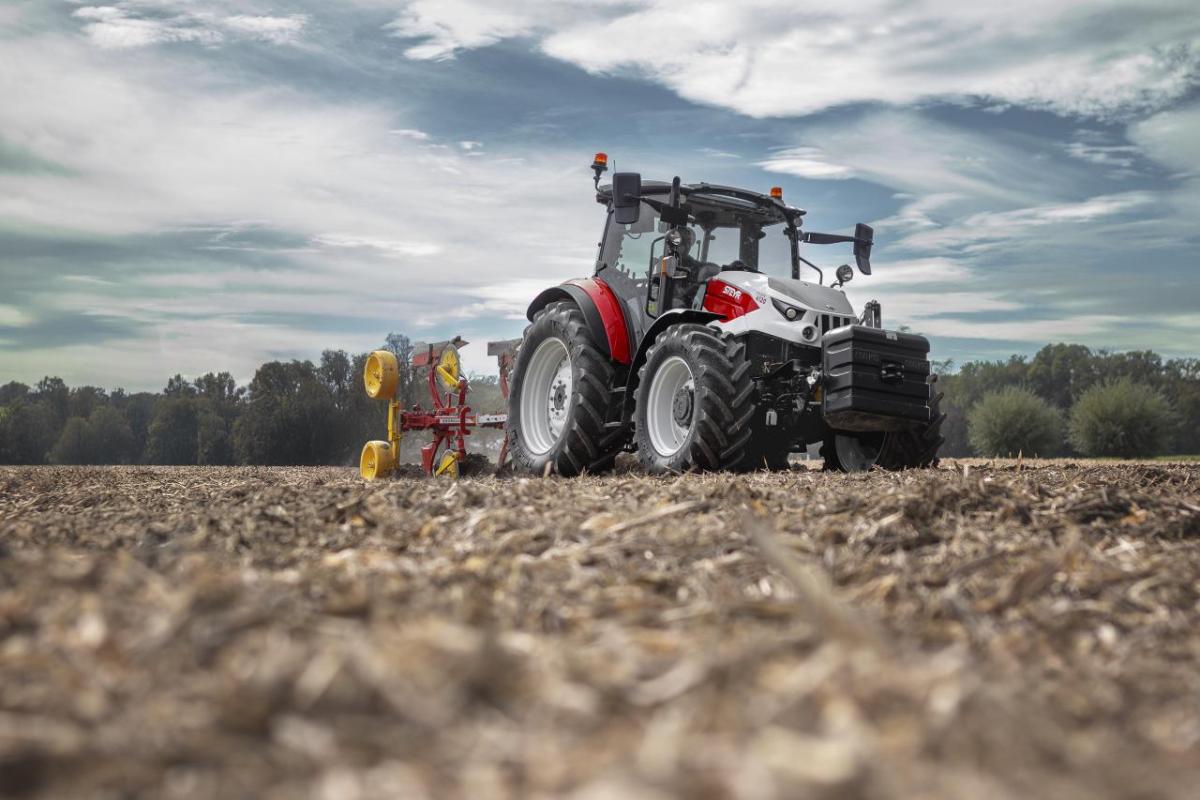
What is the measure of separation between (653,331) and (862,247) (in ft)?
8.75

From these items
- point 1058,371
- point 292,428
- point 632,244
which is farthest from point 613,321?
point 1058,371

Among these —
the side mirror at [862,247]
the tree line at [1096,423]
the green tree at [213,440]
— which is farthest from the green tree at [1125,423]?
the green tree at [213,440]

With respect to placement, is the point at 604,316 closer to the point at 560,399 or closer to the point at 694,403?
the point at 560,399

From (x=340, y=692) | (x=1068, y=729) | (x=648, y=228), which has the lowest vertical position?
(x=1068, y=729)

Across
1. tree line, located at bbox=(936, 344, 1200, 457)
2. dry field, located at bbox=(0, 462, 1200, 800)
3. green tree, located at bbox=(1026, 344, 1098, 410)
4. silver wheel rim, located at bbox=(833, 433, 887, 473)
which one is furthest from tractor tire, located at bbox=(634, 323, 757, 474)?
green tree, located at bbox=(1026, 344, 1098, 410)

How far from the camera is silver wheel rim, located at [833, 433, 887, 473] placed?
348 inches

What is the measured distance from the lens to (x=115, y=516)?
5.08 meters

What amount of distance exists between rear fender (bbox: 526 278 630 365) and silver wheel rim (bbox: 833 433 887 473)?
2031mm

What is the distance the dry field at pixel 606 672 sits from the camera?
4.54 feet

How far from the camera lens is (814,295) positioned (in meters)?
8.70

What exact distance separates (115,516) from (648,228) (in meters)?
5.52

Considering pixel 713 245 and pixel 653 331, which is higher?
pixel 713 245

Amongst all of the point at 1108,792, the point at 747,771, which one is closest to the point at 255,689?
the point at 747,771

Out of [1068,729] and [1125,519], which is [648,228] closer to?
[1125,519]
